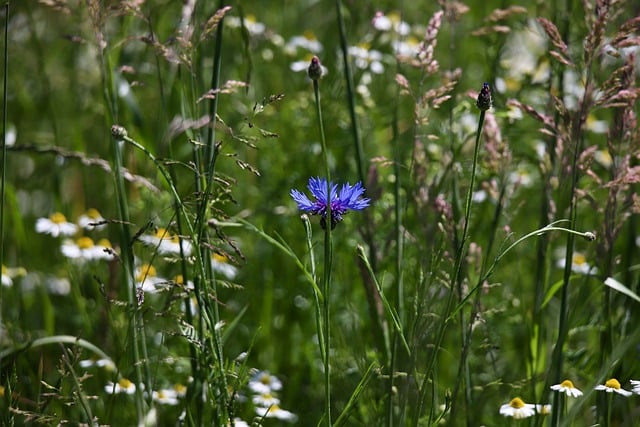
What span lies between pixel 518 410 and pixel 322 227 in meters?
0.55

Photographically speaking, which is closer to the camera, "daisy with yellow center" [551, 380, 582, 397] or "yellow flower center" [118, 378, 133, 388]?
"daisy with yellow center" [551, 380, 582, 397]

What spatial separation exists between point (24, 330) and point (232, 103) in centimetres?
111

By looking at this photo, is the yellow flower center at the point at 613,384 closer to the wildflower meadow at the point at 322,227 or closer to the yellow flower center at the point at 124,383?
the wildflower meadow at the point at 322,227

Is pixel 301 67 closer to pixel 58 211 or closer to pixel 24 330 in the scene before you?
pixel 58 211

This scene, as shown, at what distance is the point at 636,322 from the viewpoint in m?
2.00

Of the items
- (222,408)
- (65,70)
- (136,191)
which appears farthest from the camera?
(65,70)

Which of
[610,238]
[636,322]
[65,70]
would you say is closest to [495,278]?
[636,322]

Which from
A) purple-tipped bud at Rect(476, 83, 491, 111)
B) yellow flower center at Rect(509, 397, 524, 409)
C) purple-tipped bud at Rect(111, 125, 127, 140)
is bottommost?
yellow flower center at Rect(509, 397, 524, 409)

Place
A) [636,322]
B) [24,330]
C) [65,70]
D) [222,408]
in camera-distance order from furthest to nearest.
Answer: [65,70]
[24,330]
[636,322]
[222,408]

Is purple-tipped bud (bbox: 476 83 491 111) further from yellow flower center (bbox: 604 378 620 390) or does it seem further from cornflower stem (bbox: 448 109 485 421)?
yellow flower center (bbox: 604 378 620 390)

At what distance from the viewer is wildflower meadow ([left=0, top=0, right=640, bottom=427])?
1533mm

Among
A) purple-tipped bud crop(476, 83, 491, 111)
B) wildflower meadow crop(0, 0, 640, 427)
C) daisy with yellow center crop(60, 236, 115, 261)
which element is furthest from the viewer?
daisy with yellow center crop(60, 236, 115, 261)

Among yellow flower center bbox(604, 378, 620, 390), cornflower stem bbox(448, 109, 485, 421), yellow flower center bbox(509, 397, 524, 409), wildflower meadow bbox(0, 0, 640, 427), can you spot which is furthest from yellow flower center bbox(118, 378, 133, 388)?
yellow flower center bbox(604, 378, 620, 390)

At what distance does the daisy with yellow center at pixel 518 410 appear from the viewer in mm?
1646
